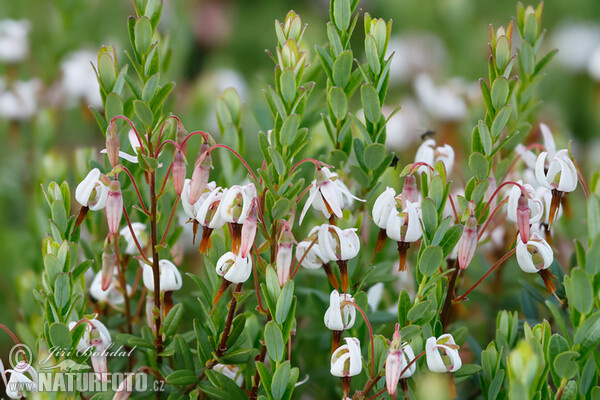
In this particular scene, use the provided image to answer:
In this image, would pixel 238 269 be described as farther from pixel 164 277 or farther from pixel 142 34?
pixel 142 34

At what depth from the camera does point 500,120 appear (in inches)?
25.9

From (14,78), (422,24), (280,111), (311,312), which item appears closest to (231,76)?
(14,78)

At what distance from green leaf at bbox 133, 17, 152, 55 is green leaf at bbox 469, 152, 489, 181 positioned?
35cm

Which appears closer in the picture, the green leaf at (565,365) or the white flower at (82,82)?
the green leaf at (565,365)

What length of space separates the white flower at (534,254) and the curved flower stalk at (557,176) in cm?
5

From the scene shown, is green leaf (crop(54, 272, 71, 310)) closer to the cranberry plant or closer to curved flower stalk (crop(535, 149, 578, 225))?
the cranberry plant

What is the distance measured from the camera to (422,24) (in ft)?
7.41

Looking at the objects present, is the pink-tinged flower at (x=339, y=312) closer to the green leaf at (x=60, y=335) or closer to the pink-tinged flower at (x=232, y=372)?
the pink-tinged flower at (x=232, y=372)

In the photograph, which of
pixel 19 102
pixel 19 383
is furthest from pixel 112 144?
pixel 19 102

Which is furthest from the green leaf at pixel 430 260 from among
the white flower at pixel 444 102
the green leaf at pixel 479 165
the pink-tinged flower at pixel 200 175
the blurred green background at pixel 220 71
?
the white flower at pixel 444 102

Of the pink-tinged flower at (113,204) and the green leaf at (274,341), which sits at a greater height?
the pink-tinged flower at (113,204)

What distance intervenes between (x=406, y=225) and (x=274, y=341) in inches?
6.8

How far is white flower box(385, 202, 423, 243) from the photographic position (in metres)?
0.64

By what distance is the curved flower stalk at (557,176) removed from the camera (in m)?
0.65
